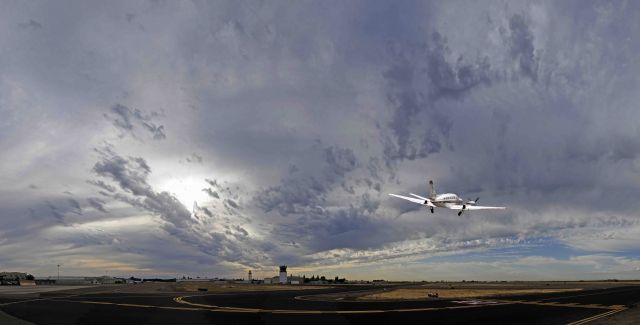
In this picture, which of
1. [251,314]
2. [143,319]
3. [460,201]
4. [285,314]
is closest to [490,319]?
[285,314]

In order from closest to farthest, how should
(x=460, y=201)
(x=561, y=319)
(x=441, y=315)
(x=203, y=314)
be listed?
(x=561, y=319) < (x=441, y=315) < (x=203, y=314) < (x=460, y=201)

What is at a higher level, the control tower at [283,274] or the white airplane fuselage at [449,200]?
the white airplane fuselage at [449,200]

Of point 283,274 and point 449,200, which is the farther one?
point 283,274

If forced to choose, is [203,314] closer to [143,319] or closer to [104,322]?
[143,319]

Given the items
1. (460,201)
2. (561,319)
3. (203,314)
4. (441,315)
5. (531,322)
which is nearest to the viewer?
(531,322)

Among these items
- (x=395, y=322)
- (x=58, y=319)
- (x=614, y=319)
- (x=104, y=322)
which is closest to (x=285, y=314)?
(x=395, y=322)

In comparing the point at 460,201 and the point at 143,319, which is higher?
the point at 460,201

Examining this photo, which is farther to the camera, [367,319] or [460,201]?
[460,201]

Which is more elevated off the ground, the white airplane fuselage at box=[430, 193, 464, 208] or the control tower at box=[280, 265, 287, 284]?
the white airplane fuselage at box=[430, 193, 464, 208]

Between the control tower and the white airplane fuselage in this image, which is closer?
the white airplane fuselage

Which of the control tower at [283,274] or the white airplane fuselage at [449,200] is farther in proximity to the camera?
the control tower at [283,274]
